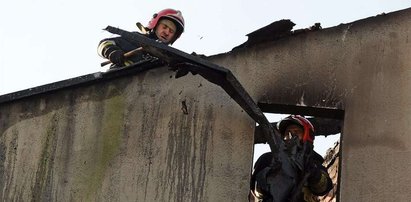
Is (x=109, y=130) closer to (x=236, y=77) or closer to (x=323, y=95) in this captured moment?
(x=236, y=77)

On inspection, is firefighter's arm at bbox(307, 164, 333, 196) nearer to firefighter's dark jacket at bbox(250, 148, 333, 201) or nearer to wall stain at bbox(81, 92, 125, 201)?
firefighter's dark jacket at bbox(250, 148, 333, 201)

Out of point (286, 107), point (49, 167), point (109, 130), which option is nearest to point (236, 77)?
point (286, 107)

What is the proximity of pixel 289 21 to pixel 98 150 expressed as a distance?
6.30 ft

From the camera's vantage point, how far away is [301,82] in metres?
7.95

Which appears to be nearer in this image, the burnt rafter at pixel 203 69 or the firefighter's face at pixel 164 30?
the burnt rafter at pixel 203 69

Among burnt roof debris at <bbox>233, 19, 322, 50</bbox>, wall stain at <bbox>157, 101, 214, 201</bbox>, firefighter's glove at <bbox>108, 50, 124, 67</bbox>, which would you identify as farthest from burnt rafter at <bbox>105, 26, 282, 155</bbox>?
firefighter's glove at <bbox>108, 50, 124, 67</bbox>

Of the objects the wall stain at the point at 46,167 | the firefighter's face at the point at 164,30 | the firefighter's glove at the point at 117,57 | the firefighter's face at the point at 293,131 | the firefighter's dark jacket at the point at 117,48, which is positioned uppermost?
the firefighter's face at the point at 164,30

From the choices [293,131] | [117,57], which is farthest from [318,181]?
[117,57]

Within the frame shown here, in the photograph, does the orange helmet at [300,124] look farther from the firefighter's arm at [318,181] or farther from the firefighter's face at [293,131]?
the firefighter's arm at [318,181]

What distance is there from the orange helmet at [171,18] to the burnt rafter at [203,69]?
2470 millimetres

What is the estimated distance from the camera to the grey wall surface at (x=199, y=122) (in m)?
7.68

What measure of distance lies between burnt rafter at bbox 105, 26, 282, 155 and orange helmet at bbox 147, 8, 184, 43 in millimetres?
2470

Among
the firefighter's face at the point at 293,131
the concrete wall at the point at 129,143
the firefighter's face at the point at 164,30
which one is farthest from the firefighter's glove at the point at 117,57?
the firefighter's face at the point at 293,131

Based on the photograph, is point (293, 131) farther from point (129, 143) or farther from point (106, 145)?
point (106, 145)
